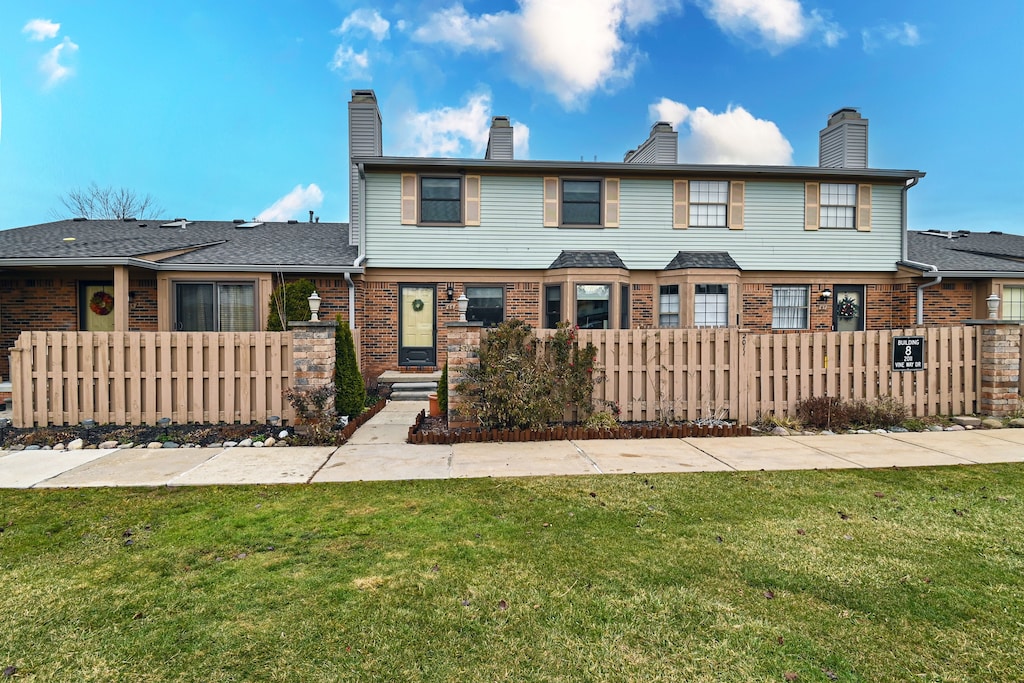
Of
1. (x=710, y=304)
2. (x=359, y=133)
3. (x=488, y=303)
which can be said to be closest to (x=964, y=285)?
(x=710, y=304)

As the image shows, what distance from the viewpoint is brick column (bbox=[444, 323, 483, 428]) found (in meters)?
6.83

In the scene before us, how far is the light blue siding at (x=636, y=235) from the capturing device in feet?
41.7

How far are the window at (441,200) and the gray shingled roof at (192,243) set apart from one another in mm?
2147

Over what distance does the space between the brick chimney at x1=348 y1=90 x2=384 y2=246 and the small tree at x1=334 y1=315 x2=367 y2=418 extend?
6.93 metres


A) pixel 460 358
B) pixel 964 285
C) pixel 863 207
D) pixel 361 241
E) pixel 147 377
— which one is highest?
pixel 863 207

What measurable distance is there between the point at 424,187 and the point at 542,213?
10.0ft

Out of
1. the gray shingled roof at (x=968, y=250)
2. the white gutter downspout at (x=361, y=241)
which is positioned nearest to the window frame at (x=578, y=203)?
the white gutter downspout at (x=361, y=241)

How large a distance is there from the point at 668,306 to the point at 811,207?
468 centimetres

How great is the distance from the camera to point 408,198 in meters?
12.7

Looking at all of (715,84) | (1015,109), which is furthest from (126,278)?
(1015,109)

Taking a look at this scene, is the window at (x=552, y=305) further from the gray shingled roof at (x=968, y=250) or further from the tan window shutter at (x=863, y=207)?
the gray shingled roof at (x=968, y=250)

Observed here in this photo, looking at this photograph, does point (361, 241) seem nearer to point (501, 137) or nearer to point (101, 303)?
point (501, 137)

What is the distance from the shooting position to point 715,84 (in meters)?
16.9

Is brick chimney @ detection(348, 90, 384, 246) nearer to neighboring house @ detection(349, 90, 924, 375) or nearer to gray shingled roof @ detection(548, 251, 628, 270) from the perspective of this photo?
neighboring house @ detection(349, 90, 924, 375)
